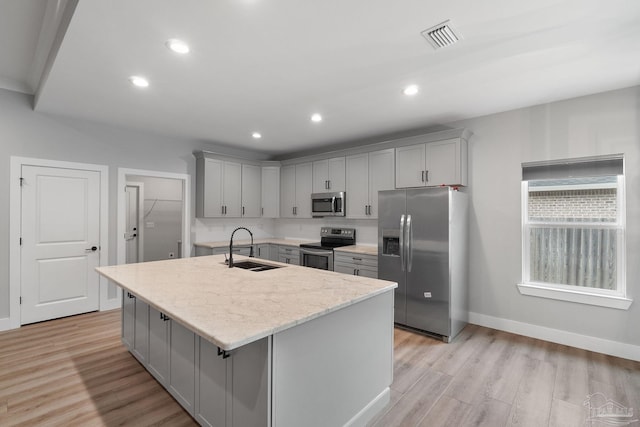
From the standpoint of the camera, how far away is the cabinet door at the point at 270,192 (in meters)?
5.79

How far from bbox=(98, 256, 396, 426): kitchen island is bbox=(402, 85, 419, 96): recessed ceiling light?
1870 millimetres

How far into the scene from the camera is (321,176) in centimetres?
517

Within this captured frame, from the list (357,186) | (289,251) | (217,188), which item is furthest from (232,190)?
(357,186)

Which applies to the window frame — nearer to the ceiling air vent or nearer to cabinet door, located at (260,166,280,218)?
the ceiling air vent

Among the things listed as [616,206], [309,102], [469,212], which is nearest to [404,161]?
[469,212]

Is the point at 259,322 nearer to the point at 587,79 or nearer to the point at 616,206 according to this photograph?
the point at 587,79

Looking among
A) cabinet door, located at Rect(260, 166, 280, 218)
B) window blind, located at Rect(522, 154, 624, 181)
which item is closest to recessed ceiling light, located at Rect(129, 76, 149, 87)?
cabinet door, located at Rect(260, 166, 280, 218)

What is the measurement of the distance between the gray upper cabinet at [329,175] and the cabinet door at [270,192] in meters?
0.94

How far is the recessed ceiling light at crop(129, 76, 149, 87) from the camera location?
8.81ft

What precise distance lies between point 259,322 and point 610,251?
3.56 metres

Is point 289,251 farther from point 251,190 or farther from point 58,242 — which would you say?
point 58,242

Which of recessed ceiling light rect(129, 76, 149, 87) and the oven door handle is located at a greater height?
recessed ceiling light rect(129, 76, 149, 87)
